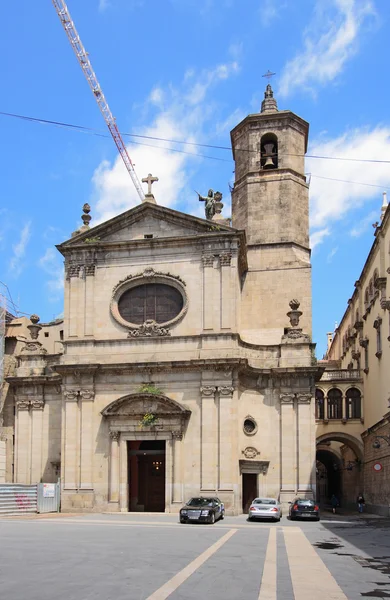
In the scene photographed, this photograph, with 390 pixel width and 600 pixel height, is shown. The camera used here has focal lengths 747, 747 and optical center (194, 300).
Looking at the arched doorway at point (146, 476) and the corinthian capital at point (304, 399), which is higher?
the corinthian capital at point (304, 399)

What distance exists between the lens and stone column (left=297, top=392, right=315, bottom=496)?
39.4 m

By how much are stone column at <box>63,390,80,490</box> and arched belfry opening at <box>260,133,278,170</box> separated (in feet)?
65.0

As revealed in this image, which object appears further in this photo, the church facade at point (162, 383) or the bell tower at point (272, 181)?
the bell tower at point (272, 181)

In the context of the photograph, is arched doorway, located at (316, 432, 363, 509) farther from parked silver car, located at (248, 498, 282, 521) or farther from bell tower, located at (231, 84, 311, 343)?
parked silver car, located at (248, 498, 282, 521)

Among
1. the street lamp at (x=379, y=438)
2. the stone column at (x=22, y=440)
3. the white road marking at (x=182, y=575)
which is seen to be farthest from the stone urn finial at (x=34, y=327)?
the white road marking at (x=182, y=575)

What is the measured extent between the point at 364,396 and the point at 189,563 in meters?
37.9

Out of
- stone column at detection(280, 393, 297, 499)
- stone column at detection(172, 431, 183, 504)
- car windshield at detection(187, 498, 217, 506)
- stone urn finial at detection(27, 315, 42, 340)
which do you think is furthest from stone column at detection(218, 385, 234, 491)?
stone urn finial at detection(27, 315, 42, 340)

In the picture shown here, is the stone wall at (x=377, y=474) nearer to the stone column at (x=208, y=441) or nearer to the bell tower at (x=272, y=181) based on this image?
the stone column at (x=208, y=441)

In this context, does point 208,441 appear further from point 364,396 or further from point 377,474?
point 364,396

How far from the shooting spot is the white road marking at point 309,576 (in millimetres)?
12852

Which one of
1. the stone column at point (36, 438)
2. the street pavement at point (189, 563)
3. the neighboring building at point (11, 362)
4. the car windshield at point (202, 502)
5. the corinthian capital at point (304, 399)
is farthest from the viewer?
the neighboring building at point (11, 362)

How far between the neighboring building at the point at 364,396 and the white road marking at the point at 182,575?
19357 mm

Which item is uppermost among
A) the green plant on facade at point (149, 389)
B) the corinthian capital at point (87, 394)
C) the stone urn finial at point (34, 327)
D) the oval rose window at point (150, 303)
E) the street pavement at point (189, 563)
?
the oval rose window at point (150, 303)

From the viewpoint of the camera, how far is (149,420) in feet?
131
